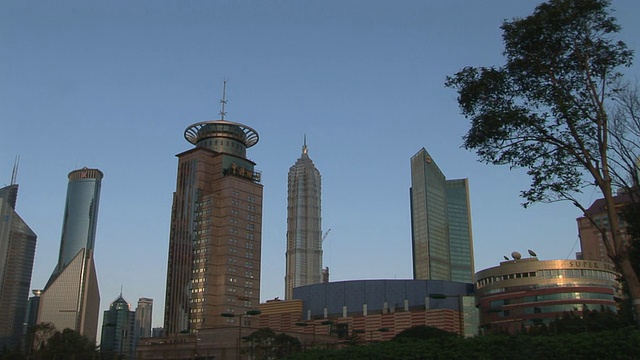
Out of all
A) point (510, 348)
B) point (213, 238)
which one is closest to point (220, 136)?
point (213, 238)

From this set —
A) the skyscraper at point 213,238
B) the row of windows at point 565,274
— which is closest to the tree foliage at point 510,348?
the row of windows at point 565,274

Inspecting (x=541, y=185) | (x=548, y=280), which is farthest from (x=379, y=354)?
(x=548, y=280)

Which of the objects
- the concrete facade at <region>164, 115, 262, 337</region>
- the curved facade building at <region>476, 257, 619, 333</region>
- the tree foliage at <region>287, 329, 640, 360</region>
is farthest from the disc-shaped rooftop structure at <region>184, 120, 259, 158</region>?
the tree foliage at <region>287, 329, 640, 360</region>

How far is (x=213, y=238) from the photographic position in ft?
513

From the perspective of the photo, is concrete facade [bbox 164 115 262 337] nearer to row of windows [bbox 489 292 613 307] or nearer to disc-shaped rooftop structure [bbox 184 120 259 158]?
disc-shaped rooftop structure [bbox 184 120 259 158]

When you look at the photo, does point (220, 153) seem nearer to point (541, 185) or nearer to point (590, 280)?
point (590, 280)

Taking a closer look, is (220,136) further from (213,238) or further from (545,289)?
(545,289)

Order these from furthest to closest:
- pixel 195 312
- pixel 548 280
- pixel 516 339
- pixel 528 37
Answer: pixel 195 312 < pixel 548 280 < pixel 528 37 < pixel 516 339

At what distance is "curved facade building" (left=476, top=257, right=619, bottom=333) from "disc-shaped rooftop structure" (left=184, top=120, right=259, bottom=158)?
82.2m

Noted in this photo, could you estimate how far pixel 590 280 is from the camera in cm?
12538

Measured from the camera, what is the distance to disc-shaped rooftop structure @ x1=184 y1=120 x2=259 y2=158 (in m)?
172

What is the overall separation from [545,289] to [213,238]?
268 feet

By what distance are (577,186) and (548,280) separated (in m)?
112

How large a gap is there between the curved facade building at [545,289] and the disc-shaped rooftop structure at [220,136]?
8219 centimetres
